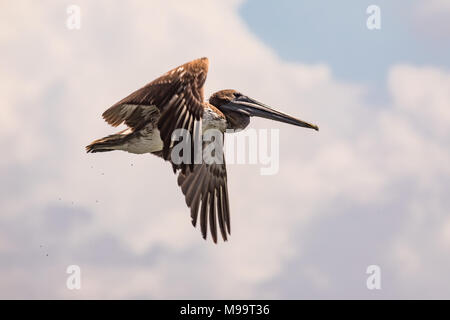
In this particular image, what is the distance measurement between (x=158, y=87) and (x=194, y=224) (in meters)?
3.42

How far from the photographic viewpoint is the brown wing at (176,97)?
501 inches

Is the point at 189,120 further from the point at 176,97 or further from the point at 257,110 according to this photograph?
the point at 257,110

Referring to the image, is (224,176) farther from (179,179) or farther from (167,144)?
(167,144)

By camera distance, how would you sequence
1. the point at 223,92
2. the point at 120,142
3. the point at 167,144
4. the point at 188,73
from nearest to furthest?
the point at 167,144 → the point at 188,73 → the point at 120,142 → the point at 223,92

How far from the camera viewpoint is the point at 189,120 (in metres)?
12.8

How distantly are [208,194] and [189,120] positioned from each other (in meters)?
3.50

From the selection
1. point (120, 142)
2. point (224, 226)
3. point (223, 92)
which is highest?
point (223, 92)

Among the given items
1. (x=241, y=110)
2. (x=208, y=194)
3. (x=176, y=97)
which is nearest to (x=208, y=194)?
(x=208, y=194)

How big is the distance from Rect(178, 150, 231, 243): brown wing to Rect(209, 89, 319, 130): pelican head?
0.98 metres

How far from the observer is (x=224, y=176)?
16297 millimetres

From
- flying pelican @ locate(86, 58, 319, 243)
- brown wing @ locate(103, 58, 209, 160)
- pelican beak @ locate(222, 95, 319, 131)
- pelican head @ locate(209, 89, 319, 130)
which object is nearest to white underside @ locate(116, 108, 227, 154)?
flying pelican @ locate(86, 58, 319, 243)

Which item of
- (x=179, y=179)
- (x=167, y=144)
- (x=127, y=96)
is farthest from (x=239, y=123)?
(x=167, y=144)

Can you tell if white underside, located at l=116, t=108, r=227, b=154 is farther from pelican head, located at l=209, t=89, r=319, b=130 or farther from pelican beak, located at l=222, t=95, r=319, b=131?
pelican beak, located at l=222, t=95, r=319, b=131

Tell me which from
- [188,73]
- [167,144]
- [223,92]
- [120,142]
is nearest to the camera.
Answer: [167,144]
